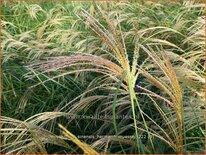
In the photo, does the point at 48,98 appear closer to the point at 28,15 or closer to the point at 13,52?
the point at 13,52

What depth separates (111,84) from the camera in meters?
1.66

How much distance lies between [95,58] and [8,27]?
6.38ft

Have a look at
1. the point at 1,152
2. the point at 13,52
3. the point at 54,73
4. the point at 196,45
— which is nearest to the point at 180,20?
the point at 196,45

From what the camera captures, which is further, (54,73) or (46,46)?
(46,46)

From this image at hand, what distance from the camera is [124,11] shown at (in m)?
2.64

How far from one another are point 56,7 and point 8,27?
45 centimetres

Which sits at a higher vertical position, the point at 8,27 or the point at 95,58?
the point at 95,58

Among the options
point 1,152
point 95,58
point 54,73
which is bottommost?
point 1,152

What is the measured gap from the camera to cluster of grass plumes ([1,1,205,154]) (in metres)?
1.20

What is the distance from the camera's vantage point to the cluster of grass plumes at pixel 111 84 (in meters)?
1.20

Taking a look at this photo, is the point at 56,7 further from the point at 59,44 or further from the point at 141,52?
the point at 141,52

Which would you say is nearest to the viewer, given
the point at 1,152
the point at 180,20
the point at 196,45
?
the point at 1,152

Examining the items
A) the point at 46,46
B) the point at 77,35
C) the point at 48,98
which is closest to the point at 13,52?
the point at 46,46

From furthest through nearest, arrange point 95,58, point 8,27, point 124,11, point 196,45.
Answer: point 8,27
point 124,11
point 196,45
point 95,58
